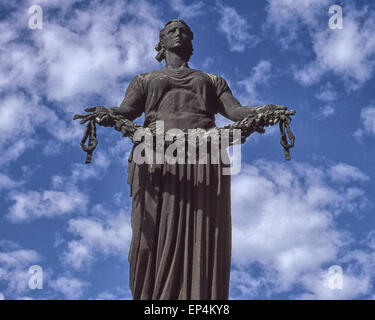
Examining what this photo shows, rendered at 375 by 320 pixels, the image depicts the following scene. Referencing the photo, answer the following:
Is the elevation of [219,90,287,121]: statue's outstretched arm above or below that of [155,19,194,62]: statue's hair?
below

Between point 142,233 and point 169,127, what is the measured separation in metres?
1.98

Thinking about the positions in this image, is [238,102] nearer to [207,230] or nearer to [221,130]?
[221,130]

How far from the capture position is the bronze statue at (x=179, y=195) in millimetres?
13281

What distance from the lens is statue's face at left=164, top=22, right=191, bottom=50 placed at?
15414 mm

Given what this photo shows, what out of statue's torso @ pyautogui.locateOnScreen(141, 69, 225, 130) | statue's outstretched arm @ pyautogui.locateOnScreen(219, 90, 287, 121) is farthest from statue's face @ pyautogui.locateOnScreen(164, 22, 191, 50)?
statue's outstretched arm @ pyautogui.locateOnScreen(219, 90, 287, 121)

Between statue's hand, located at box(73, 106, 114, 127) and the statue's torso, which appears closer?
statue's hand, located at box(73, 106, 114, 127)

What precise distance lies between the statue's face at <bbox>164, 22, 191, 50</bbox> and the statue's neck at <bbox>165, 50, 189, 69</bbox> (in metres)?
0.14

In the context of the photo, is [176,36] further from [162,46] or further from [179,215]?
[179,215]

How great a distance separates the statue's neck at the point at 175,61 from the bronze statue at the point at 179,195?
0.35 meters

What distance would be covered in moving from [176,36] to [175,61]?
498 millimetres

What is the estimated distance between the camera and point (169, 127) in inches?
560

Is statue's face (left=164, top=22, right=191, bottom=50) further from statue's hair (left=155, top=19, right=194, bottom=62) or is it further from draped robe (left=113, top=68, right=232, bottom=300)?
draped robe (left=113, top=68, right=232, bottom=300)

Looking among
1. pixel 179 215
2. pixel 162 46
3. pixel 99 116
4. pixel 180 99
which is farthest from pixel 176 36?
pixel 179 215

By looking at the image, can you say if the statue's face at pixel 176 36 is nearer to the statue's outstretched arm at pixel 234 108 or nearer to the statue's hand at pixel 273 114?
the statue's outstretched arm at pixel 234 108
